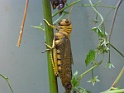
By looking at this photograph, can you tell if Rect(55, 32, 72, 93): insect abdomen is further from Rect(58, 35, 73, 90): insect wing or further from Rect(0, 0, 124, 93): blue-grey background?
Rect(0, 0, 124, 93): blue-grey background

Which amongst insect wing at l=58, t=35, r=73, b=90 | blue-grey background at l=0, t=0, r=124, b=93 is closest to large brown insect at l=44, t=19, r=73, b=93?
insect wing at l=58, t=35, r=73, b=90

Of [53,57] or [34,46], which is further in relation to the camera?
[34,46]

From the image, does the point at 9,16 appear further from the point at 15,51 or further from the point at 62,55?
the point at 62,55

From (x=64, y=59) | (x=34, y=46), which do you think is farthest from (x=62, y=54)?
(x=34, y=46)

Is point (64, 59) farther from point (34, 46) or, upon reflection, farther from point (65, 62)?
point (34, 46)

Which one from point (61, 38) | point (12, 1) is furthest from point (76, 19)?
point (61, 38)
